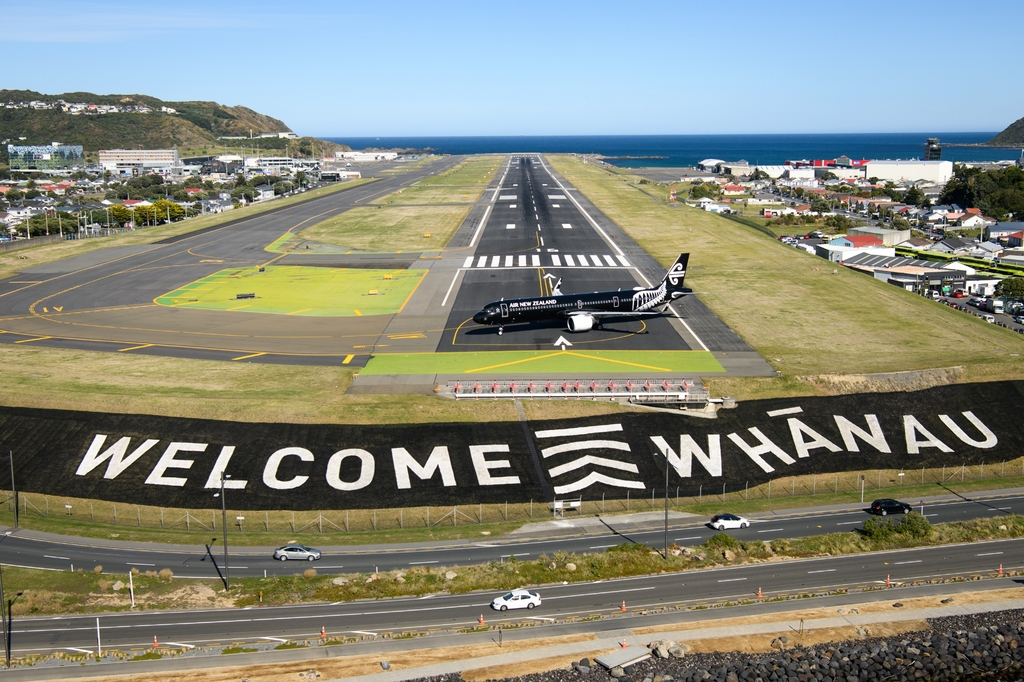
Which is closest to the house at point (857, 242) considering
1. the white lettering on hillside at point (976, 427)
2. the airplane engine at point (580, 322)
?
the airplane engine at point (580, 322)

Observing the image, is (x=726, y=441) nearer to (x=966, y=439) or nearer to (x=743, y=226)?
(x=966, y=439)

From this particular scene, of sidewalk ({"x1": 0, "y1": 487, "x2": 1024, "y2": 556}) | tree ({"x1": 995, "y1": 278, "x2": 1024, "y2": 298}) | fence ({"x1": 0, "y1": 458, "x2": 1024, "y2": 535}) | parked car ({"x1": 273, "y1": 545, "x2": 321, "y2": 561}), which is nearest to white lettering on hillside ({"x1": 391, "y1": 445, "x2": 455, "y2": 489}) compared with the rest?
fence ({"x1": 0, "y1": 458, "x2": 1024, "y2": 535})

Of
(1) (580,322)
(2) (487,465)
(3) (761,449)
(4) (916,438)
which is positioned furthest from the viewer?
(1) (580,322)

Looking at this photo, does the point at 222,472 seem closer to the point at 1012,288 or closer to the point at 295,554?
the point at 295,554

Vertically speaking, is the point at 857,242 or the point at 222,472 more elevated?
the point at 857,242

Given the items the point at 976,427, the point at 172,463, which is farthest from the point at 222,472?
the point at 976,427

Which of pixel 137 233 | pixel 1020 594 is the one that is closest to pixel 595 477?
pixel 1020 594
